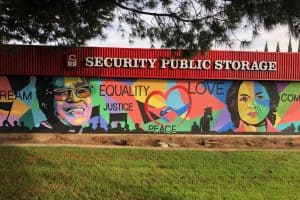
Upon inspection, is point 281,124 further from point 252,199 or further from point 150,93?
point 252,199

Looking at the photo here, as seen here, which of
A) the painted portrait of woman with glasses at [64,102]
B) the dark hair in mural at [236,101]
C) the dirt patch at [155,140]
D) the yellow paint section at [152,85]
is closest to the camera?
the dirt patch at [155,140]

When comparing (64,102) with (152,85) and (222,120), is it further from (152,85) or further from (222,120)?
(222,120)

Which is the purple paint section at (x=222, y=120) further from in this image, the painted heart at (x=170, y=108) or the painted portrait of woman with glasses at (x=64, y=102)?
the painted portrait of woman with glasses at (x=64, y=102)

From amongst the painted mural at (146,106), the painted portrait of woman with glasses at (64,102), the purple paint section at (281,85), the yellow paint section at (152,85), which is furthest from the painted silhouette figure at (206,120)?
the painted portrait of woman with glasses at (64,102)

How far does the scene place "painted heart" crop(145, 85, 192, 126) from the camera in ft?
80.0

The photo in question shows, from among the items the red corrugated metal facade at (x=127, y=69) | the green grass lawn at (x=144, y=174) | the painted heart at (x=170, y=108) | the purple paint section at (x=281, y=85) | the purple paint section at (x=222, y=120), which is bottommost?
the green grass lawn at (x=144, y=174)

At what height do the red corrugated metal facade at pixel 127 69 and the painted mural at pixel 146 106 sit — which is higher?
the red corrugated metal facade at pixel 127 69

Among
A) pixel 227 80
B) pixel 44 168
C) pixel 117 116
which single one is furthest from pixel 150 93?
pixel 44 168

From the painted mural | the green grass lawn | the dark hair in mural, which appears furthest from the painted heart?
the green grass lawn

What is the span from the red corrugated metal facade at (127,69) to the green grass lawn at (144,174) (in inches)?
306

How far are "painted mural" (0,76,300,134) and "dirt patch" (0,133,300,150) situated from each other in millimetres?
801

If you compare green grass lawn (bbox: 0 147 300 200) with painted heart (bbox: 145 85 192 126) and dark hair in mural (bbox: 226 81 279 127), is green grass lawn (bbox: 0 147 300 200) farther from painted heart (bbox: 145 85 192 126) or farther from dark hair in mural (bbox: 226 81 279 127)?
dark hair in mural (bbox: 226 81 279 127)

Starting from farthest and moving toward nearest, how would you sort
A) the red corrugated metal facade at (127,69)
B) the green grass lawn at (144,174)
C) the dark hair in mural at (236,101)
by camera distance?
1. the dark hair in mural at (236,101)
2. the red corrugated metal facade at (127,69)
3. the green grass lawn at (144,174)

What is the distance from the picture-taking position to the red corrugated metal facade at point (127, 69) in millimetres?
23234
